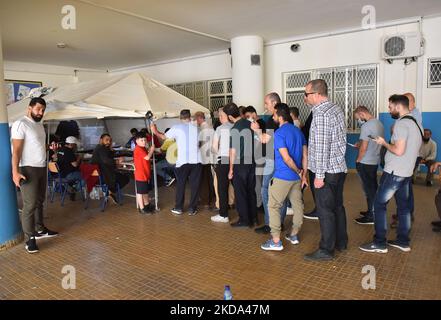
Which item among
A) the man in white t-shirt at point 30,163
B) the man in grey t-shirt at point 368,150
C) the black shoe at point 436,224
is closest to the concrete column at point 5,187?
the man in white t-shirt at point 30,163

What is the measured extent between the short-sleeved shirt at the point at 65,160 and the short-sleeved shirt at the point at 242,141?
290 centimetres

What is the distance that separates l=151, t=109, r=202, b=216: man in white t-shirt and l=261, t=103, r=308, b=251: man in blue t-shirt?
1.65 m

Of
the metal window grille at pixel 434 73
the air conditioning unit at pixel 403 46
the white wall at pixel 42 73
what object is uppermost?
the white wall at pixel 42 73

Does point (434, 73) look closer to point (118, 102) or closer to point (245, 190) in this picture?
point (245, 190)

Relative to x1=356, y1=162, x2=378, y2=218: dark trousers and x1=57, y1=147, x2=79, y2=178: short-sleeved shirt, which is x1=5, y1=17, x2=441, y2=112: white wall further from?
x1=57, y1=147, x2=79, y2=178: short-sleeved shirt

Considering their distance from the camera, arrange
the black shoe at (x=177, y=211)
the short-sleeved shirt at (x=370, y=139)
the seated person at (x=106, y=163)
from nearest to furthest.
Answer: the short-sleeved shirt at (x=370, y=139)
the black shoe at (x=177, y=211)
the seated person at (x=106, y=163)

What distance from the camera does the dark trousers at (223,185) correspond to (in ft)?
14.7

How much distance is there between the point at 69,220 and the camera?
192 inches

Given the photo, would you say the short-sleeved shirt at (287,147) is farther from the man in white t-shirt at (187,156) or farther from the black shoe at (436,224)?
the black shoe at (436,224)

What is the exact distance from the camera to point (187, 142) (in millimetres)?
4875

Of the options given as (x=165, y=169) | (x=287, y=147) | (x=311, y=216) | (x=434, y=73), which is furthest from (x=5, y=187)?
(x=434, y=73)

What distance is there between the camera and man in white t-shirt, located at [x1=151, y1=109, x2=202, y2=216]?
4.87 metres

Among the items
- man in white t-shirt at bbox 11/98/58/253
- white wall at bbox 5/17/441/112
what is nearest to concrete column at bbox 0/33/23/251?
man in white t-shirt at bbox 11/98/58/253

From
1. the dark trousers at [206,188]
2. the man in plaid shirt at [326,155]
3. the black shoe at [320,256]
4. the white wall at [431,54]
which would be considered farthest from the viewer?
the white wall at [431,54]
